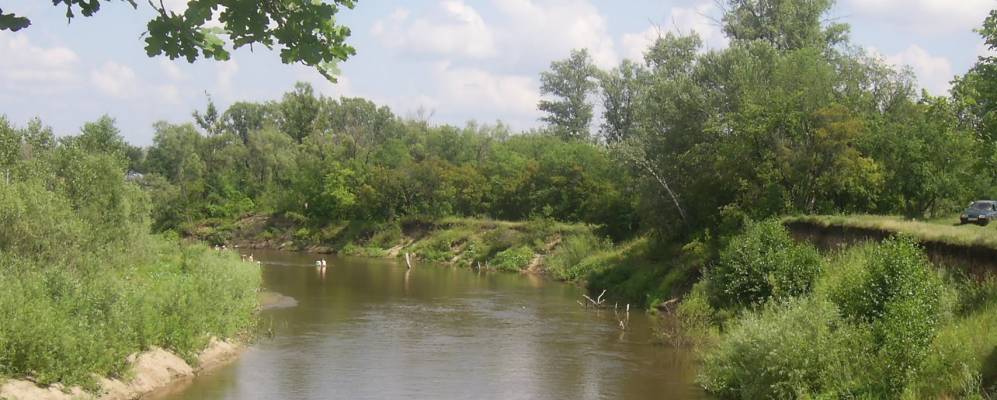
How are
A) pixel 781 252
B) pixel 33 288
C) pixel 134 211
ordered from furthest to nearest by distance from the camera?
1. pixel 134 211
2. pixel 781 252
3. pixel 33 288

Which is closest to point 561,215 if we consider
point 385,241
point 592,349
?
point 385,241

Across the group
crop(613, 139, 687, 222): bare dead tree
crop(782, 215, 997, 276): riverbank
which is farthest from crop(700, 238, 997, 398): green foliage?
crop(613, 139, 687, 222): bare dead tree

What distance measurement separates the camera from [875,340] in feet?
74.3

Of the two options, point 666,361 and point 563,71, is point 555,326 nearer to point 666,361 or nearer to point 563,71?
point 666,361

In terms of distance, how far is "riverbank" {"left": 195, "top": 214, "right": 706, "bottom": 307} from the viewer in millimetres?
48938

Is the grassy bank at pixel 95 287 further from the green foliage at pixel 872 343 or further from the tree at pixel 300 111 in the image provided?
the tree at pixel 300 111

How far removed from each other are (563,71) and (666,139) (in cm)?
5696

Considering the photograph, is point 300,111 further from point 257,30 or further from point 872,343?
point 257,30

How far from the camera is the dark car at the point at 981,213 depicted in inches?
1331

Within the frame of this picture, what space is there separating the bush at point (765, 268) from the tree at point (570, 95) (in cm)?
7024

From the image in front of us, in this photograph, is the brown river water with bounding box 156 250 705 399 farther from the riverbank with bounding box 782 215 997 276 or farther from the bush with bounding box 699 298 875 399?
the riverbank with bounding box 782 215 997 276

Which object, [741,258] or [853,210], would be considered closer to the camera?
[741,258]

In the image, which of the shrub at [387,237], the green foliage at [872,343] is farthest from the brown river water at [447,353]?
the shrub at [387,237]

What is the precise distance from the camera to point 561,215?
77.8 m
